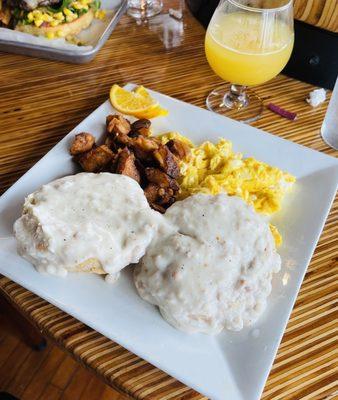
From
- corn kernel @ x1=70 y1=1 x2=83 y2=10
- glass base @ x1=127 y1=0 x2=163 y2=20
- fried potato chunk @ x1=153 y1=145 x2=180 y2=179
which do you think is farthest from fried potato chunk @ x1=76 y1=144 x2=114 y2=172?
glass base @ x1=127 y1=0 x2=163 y2=20

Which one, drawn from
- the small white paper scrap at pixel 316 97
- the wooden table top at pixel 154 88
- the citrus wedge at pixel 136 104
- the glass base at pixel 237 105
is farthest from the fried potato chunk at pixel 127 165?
the small white paper scrap at pixel 316 97

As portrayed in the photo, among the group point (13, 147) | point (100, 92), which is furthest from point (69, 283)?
point (100, 92)

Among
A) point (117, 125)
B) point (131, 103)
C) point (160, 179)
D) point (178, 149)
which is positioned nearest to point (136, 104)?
point (131, 103)

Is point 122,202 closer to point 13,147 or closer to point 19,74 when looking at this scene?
point 13,147

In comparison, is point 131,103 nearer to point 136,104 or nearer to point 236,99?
point 136,104

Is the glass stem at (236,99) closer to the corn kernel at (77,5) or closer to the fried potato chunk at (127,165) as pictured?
the fried potato chunk at (127,165)

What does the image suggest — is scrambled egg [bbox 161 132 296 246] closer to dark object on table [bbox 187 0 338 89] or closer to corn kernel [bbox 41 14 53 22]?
dark object on table [bbox 187 0 338 89]
